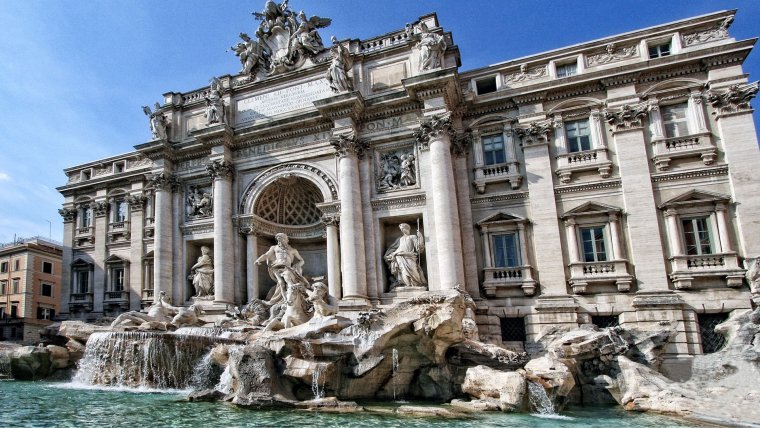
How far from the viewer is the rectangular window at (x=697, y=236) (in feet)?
58.0

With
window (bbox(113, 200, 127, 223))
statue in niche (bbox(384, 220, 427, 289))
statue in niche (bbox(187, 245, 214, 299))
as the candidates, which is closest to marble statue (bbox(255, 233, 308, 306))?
statue in niche (bbox(384, 220, 427, 289))

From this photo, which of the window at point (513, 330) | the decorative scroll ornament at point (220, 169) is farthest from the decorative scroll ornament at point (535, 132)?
the decorative scroll ornament at point (220, 169)

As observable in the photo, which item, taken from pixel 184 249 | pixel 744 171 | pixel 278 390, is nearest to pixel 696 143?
pixel 744 171

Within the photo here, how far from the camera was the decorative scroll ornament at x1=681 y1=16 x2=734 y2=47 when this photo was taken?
18.6 meters

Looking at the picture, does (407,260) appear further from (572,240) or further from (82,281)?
(82,281)

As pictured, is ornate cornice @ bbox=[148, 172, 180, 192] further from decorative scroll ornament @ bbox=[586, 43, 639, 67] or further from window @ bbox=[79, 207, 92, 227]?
decorative scroll ornament @ bbox=[586, 43, 639, 67]

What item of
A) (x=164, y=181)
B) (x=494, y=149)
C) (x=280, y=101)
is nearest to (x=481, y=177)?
(x=494, y=149)

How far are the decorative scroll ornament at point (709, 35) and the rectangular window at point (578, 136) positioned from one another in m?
4.66

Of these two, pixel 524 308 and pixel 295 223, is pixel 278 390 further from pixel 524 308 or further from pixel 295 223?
pixel 295 223

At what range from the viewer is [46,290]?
44.1m

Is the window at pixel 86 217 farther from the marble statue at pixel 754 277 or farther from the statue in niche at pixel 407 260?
the marble statue at pixel 754 277

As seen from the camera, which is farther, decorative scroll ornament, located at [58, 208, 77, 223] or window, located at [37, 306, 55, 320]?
window, located at [37, 306, 55, 320]

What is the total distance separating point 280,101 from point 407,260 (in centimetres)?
1033

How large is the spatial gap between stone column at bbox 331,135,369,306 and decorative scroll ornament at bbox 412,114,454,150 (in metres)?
2.82
